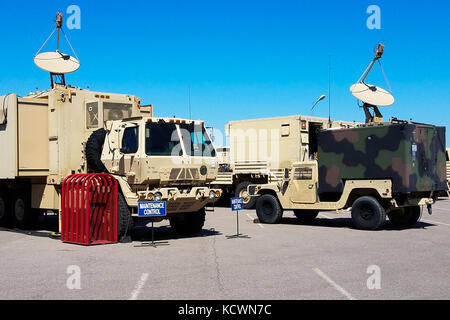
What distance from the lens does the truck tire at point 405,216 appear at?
16375mm

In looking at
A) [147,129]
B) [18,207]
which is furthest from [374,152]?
[18,207]

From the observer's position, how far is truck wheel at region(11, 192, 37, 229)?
16078 millimetres

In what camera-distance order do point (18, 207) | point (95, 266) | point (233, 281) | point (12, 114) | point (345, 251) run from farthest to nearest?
point (18, 207)
point (12, 114)
point (345, 251)
point (95, 266)
point (233, 281)

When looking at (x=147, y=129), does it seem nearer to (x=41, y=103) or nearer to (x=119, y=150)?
(x=119, y=150)

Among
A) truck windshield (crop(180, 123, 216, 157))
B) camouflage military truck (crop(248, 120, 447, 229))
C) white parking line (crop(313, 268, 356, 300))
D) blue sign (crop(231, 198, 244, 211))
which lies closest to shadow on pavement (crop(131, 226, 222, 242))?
blue sign (crop(231, 198, 244, 211))

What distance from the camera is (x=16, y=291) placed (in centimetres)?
752

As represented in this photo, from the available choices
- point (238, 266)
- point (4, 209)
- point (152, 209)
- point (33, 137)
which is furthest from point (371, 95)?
point (4, 209)

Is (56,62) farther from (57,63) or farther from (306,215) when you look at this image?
(306,215)

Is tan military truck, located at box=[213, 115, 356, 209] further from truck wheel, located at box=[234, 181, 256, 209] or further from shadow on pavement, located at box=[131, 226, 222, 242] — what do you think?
shadow on pavement, located at box=[131, 226, 222, 242]

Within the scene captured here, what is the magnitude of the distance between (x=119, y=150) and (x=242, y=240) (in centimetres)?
349

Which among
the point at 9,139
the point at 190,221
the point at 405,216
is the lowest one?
the point at 405,216

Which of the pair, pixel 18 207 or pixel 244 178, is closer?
pixel 18 207

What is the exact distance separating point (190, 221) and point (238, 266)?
208 inches

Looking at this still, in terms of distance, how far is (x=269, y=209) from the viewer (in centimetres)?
1773
